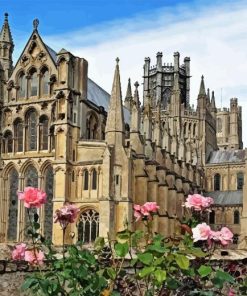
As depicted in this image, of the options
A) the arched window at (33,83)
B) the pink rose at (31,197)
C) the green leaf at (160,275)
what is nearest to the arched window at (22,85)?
the arched window at (33,83)

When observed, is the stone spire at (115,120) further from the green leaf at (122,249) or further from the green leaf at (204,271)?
the green leaf at (204,271)

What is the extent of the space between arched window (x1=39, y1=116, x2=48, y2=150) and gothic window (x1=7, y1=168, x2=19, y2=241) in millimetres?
2733

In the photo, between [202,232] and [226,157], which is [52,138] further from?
[226,157]

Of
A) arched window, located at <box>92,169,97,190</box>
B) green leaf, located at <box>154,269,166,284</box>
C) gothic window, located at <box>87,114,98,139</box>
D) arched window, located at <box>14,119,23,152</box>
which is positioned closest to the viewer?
green leaf, located at <box>154,269,166,284</box>

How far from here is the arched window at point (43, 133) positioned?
141 ft

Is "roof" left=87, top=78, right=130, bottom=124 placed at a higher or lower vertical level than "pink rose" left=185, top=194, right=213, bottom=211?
higher

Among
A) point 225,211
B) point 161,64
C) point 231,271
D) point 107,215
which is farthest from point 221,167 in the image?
point 231,271

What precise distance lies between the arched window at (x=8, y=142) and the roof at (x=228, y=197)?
31.7 m

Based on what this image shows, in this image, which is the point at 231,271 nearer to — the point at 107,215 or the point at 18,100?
the point at 107,215

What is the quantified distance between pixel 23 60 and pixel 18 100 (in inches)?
117

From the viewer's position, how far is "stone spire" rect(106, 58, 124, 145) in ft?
134

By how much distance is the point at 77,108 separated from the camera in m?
42.8

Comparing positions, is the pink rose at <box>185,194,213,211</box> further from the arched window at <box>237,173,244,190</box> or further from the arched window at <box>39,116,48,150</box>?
the arched window at <box>237,173,244,190</box>

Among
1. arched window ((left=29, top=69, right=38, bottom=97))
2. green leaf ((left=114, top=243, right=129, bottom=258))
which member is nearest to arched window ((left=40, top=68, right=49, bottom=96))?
arched window ((left=29, top=69, right=38, bottom=97))
